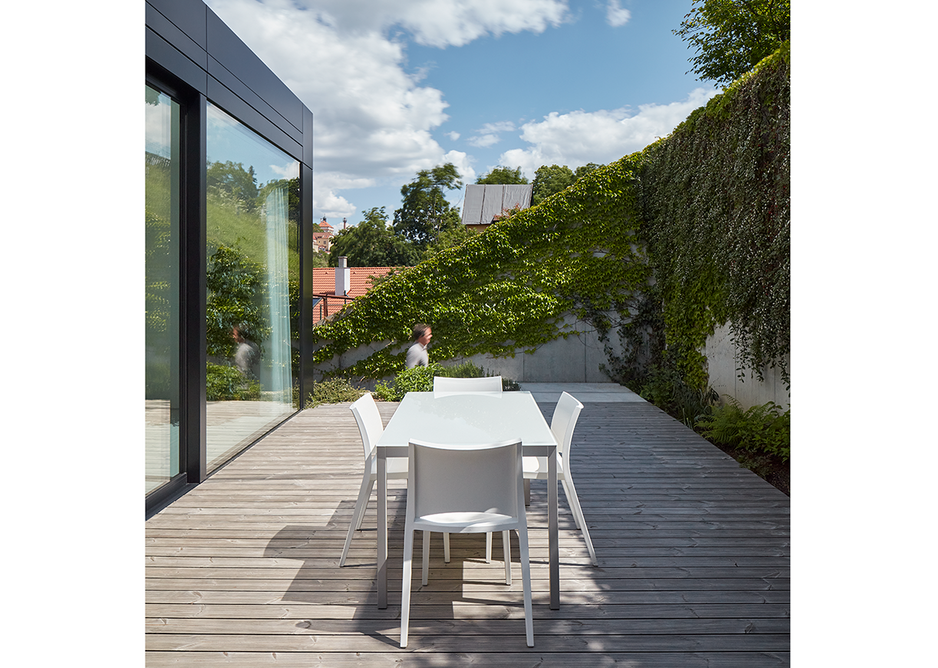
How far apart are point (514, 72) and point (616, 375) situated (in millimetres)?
32305

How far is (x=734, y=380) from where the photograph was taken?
251 inches

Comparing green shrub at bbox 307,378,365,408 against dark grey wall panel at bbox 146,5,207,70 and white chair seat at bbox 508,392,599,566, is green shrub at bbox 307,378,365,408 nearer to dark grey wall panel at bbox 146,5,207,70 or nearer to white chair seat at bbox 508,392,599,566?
dark grey wall panel at bbox 146,5,207,70

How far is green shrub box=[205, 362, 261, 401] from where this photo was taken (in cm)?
454

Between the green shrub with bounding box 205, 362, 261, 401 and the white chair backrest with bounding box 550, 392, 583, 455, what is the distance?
261 cm

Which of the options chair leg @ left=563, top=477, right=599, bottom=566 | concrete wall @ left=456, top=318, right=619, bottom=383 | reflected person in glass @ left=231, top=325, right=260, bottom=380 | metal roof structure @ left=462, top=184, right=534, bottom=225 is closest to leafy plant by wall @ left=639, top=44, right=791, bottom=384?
concrete wall @ left=456, top=318, right=619, bottom=383

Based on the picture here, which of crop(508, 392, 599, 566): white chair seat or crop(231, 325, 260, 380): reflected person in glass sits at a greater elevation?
crop(231, 325, 260, 380): reflected person in glass

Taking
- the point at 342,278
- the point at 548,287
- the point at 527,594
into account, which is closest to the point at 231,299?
the point at 527,594

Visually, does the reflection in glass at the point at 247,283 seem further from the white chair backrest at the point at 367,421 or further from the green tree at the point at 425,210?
the green tree at the point at 425,210

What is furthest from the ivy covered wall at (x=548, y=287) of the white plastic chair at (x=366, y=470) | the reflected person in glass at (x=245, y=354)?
the white plastic chair at (x=366, y=470)

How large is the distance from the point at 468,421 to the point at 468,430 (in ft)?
0.71

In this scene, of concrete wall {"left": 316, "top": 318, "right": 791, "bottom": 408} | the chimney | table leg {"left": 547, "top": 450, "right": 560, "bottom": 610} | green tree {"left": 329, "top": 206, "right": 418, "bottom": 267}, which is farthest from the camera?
green tree {"left": 329, "top": 206, "right": 418, "bottom": 267}

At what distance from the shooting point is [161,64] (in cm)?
372
